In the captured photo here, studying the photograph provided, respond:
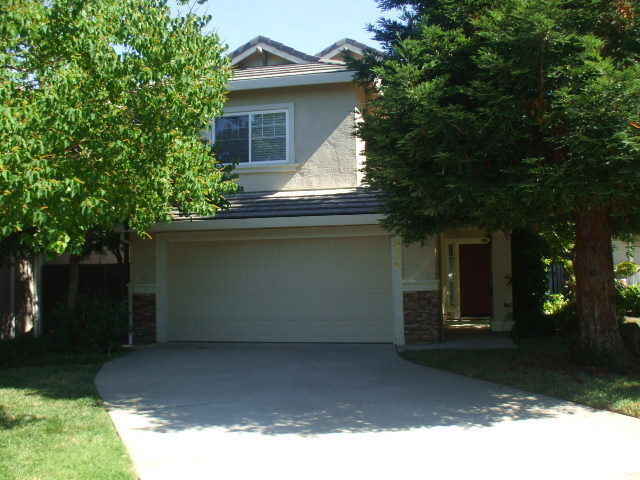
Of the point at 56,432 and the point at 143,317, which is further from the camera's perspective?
the point at 143,317

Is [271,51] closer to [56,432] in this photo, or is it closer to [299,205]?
[299,205]

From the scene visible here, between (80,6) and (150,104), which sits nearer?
(80,6)

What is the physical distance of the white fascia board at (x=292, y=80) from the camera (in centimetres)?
1375

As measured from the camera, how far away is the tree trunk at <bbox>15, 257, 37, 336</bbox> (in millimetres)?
14414

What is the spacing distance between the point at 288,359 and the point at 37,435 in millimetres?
5250

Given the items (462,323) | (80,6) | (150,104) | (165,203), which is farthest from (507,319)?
(80,6)

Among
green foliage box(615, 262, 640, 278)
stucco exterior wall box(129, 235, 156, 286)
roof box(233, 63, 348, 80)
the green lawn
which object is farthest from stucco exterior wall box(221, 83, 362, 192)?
green foliage box(615, 262, 640, 278)

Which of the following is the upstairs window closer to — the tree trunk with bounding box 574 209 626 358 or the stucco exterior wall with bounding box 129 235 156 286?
the stucco exterior wall with bounding box 129 235 156 286

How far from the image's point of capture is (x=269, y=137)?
14484 mm

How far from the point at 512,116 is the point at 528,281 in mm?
6657

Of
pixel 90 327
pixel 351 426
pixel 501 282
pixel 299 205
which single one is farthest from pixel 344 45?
pixel 351 426

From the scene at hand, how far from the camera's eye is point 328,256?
1338cm

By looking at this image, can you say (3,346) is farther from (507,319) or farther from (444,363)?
(507,319)

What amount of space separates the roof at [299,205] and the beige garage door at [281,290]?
2.42 ft
